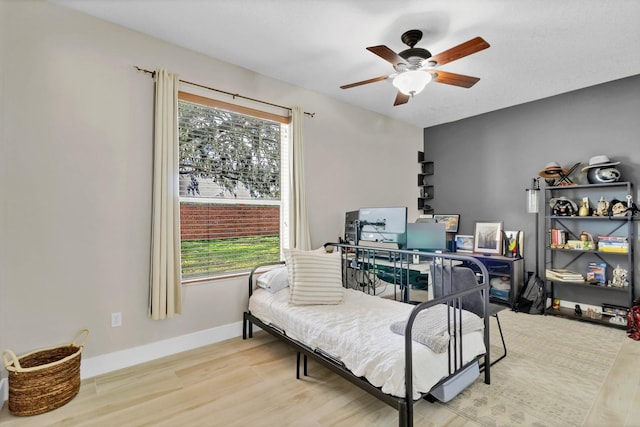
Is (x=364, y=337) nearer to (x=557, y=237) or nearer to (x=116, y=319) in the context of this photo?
(x=116, y=319)

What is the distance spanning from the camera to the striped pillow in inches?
97.3

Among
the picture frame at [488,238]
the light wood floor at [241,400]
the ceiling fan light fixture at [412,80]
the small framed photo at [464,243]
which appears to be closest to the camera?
the light wood floor at [241,400]

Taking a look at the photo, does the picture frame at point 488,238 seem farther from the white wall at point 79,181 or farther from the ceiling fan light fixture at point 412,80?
the white wall at point 79,181

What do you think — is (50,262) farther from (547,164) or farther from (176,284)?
(547,164)

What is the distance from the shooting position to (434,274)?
2.52m

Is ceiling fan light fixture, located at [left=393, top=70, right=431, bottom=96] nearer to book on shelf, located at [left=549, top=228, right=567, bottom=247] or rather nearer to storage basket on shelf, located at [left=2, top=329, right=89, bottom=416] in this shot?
book on shelf, located at [left=549, top=228, right=567, bottom=247]

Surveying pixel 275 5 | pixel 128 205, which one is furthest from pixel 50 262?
pixel 275 5

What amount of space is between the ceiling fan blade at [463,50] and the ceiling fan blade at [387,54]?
0.73 feet

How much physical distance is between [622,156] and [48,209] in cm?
550

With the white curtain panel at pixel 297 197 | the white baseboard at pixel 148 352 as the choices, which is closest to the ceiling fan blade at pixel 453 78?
the white curtain panel at pixel 297 197

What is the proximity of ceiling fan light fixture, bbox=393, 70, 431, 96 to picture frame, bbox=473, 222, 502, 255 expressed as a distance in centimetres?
278

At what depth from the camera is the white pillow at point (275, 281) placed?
2.80m

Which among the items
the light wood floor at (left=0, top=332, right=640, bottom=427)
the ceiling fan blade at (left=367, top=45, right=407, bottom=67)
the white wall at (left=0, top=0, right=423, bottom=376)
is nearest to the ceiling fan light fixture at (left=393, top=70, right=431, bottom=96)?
the ceiling fan blade at (left=367, top=45, right=407, bottom=67)

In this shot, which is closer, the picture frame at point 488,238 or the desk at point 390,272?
the desk at point 390,272
